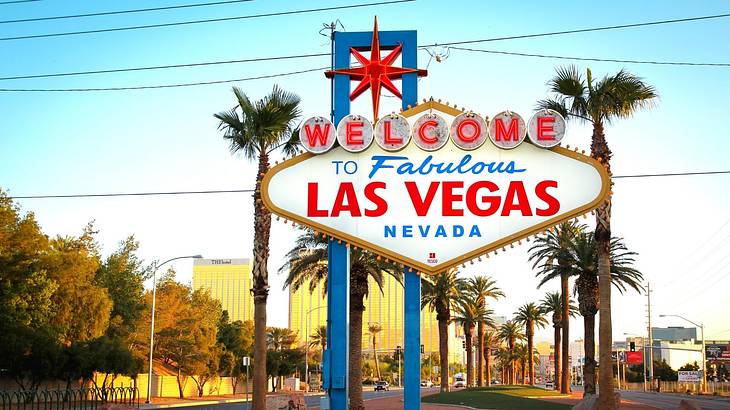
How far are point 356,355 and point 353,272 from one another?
13.0 feet

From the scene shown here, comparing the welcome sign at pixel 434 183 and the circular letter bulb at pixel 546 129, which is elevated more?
the circular letter bulb at pixel 546 129

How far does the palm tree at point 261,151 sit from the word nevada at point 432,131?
11.4 meters

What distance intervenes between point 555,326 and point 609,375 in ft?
158

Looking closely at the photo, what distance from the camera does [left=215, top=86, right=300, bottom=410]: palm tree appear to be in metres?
29.9

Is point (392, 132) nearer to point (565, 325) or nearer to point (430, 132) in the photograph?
point (430, 132)

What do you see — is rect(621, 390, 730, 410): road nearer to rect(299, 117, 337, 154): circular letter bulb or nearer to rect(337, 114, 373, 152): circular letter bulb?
rect(337, 114, 373, 152): circular letter bulb

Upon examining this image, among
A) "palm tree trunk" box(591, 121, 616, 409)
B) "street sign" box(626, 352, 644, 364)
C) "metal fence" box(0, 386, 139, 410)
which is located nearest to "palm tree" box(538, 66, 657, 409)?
"palm tree trunk" box(591, 121, 616, 409)

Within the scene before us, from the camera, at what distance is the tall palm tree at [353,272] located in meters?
37.9

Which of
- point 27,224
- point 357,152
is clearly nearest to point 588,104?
point 357,152

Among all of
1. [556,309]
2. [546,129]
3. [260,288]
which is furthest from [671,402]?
[546,129]

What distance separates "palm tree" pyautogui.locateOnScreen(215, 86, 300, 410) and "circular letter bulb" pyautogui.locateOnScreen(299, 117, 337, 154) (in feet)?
37.0

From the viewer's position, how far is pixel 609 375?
1177 inches

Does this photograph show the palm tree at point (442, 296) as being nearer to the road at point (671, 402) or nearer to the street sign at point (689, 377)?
the road at point (671, 402)

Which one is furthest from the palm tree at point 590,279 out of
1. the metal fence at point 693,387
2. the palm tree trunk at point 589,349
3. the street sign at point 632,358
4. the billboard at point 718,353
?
the street sign at point 632,358
